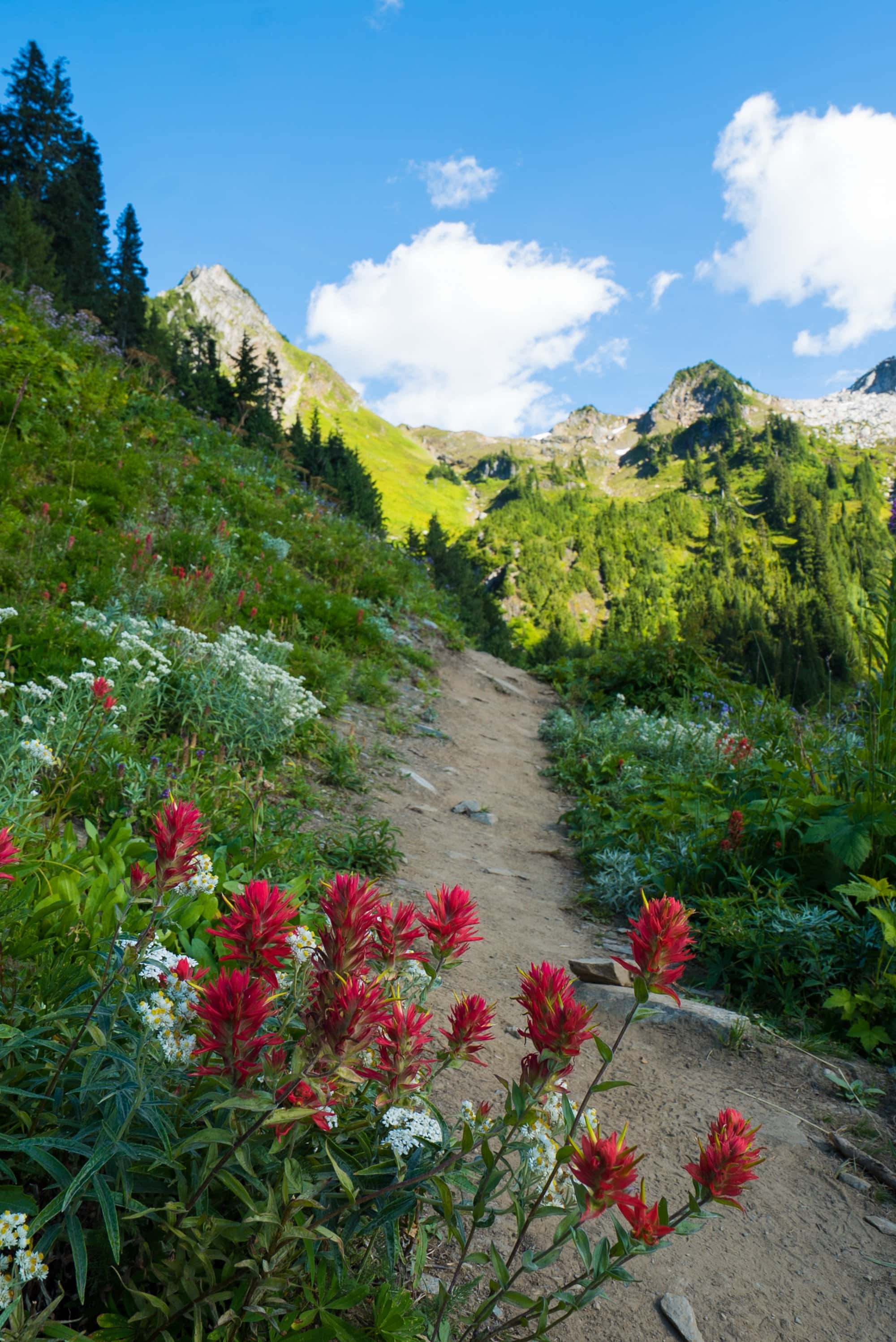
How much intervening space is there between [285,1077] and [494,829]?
5.69 metres

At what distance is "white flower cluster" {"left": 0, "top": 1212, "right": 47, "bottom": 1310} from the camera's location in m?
1.11

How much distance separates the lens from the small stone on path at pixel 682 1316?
184cm

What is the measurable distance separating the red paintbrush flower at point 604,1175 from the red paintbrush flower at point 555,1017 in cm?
14

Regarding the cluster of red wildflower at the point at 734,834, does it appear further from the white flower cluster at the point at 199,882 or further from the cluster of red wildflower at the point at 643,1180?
the white flower cluster at the point at 199,882

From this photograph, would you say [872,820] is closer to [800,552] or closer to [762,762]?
[762,762]

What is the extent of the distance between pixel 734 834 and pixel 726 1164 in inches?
145

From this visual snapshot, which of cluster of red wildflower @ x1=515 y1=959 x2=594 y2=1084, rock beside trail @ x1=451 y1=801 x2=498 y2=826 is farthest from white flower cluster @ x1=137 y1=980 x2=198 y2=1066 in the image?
rock beside trail @ x1=451 y1=801 x2=498 y2=826

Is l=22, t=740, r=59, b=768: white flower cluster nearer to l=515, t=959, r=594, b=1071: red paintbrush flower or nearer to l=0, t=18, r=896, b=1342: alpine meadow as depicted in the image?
l=0, t=18, r=896, b=1342: alpine meadow

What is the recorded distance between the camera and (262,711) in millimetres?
5492

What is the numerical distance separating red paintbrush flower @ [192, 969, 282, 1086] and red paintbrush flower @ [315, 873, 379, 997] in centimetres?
12

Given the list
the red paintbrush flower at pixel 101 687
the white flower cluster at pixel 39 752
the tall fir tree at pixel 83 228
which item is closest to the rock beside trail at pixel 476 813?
the red paintbrush flower at pixel 101 687

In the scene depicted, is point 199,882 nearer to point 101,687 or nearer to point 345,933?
point 345,933

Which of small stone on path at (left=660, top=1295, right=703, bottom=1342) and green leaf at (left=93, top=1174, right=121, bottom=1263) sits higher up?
green leaf at (left=93, top=1174, right=121, bottom=1263)

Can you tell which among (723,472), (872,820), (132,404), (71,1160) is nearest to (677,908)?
(71,1160)
